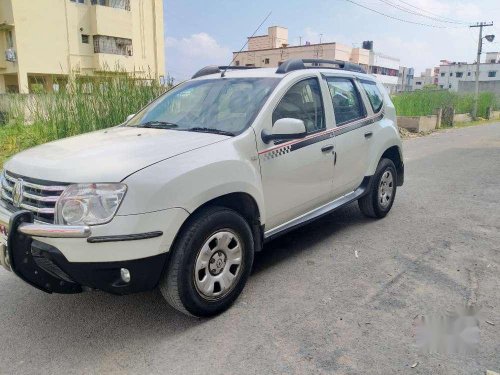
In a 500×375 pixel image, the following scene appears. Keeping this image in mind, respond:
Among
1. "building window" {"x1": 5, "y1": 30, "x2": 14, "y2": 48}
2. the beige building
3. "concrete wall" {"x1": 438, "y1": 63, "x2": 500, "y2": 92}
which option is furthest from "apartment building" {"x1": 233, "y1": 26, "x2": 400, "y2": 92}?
"concrete wall" {"x1": 438, "y1": 63, "x2": 500, "y2": 92}

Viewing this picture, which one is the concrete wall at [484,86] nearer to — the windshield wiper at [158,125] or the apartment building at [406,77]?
the apartment building at [406,77]

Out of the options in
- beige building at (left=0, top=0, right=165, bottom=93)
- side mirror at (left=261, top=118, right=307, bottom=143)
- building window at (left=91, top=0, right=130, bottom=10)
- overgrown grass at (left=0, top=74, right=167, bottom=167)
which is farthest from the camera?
building window at (left=91, top=0, right=130, bottom=10)

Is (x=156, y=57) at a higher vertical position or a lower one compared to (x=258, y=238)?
higher

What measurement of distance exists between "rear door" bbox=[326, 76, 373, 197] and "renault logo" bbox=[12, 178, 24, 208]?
2.78 meters

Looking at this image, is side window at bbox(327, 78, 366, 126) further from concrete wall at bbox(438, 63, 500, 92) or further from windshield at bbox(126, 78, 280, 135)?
concrete wall at bbox(438, 63, 500, 92)

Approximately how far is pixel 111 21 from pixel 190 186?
32198mm

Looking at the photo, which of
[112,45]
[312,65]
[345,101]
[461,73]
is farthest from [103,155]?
[461,73]

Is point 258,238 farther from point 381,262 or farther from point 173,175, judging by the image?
point 381,262

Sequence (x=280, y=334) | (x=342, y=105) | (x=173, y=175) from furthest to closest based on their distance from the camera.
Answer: (x=342, y=105)
(x=280, y=334)
(x=173, y=175)

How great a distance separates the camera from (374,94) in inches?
206

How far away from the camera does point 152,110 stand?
4.31 m

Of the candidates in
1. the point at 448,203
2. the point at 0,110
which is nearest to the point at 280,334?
the point at 448,203

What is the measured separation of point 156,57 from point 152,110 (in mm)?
33290

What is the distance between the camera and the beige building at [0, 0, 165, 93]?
88.7 feet
